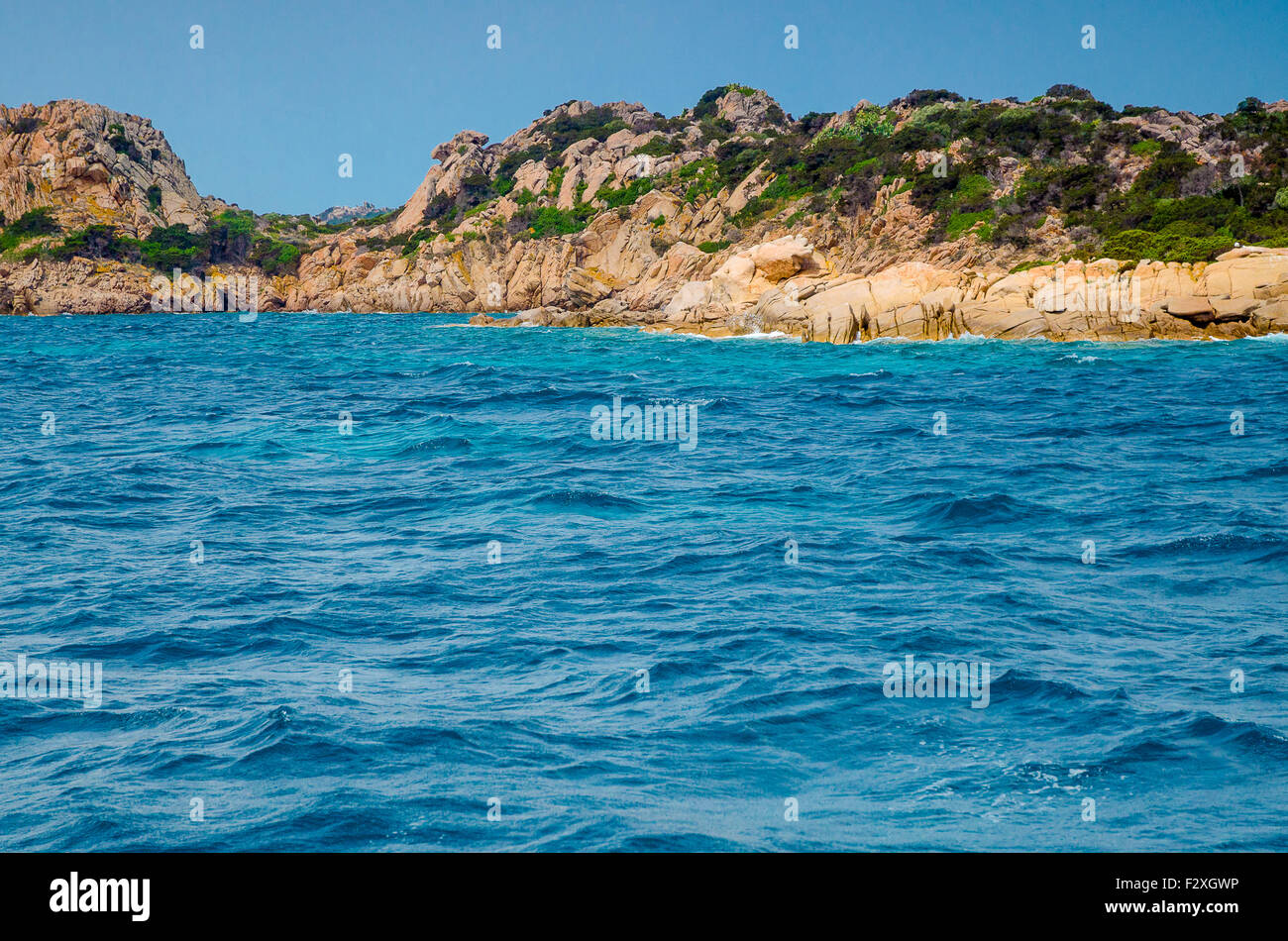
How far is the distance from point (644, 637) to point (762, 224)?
70.5m

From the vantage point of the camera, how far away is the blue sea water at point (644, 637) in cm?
693

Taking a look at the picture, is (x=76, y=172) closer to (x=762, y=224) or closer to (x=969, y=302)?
(x=762, y=224)

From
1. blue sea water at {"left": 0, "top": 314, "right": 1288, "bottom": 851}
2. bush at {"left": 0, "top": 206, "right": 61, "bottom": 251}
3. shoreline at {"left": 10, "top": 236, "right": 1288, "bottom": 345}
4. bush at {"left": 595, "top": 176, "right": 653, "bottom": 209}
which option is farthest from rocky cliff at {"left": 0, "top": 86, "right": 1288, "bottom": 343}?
blue sea water at {"left": 0, "top": 314, "right": 1288, "bottom": 851}

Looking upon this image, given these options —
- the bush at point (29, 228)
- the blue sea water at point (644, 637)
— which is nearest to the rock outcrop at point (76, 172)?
the bush at point (29, 228)

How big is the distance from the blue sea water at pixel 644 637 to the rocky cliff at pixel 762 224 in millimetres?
26387

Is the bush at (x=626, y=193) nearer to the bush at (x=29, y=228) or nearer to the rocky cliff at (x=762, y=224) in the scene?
the rocky cliff at (x=762, y=224)

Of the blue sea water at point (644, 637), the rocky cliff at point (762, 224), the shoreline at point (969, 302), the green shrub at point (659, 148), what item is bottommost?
the blue sea water at point (644, 637)

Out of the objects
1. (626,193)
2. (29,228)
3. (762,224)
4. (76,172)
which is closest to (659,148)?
(626,193)

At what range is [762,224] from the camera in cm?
7762

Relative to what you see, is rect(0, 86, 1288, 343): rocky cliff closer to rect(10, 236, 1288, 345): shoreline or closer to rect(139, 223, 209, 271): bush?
rect(10, 236, 1288, 345): shoreline

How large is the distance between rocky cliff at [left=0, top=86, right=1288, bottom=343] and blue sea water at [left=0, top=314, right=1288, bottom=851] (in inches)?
1039

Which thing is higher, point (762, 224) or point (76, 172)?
point (76, 172)
